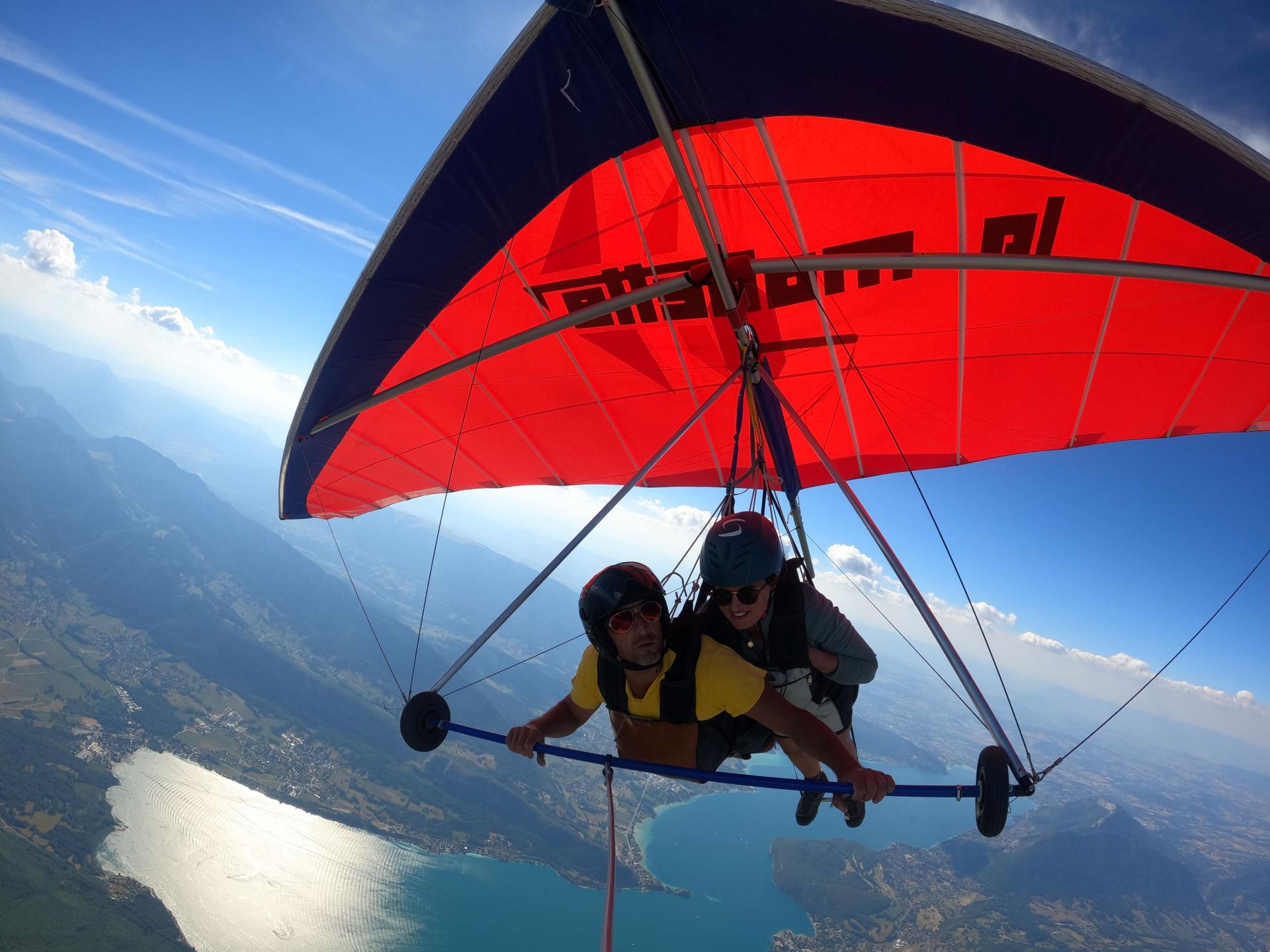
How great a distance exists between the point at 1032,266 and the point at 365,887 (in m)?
55.0

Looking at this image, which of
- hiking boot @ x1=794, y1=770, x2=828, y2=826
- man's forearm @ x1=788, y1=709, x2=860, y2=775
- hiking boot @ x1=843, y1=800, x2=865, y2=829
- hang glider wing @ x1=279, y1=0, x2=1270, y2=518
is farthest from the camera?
hiking boot @ x1=794, y1=770, x2=828, y2=826

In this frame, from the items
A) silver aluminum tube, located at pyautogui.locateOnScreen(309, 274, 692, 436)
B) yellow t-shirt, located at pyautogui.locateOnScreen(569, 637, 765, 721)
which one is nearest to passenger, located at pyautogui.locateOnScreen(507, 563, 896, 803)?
yellow t-shirt, located at pyautogui.locateOnScreen(569, 637, 765, 721)

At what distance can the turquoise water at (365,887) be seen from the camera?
125ft

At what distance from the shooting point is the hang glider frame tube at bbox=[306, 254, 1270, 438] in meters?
2.29

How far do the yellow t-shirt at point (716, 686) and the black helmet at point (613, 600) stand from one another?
15 centimetres

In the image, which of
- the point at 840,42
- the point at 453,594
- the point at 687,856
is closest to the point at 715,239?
the point at 840,42

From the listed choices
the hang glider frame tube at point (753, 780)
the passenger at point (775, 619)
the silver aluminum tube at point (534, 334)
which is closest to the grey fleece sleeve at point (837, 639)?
the passenger at point (775, 619)

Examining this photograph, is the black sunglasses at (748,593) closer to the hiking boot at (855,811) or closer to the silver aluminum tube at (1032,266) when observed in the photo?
the hiking boot at (855,811)

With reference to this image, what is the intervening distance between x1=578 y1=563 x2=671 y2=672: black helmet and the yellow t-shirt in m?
0.15

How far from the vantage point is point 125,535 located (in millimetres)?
101188

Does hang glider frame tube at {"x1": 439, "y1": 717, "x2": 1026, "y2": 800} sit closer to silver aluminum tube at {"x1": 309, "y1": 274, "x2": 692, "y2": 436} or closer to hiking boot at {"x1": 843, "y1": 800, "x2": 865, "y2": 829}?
hiking boot at {"x1": 843, "y1": 800, "x2": 865, "y2": 829}

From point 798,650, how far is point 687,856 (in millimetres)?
61570

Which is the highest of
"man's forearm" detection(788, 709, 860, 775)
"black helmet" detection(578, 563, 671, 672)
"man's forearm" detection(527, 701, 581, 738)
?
"black helmet" detection(578, 563, 671, 672)

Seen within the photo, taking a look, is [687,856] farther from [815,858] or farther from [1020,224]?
[1020,224]
